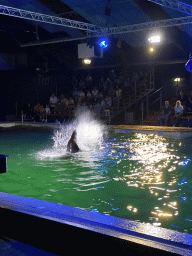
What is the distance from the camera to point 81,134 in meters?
13.1

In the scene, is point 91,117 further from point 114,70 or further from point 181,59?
point 181,59

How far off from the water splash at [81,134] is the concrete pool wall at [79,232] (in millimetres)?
4889

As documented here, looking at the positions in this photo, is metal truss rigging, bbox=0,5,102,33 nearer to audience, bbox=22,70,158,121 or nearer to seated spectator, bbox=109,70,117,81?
audience, bbox=22,70,158,121

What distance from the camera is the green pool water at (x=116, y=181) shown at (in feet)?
12.7

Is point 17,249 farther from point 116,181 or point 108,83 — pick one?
point 108,83

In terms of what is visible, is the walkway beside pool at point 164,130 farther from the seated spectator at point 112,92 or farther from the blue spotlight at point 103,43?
the seated spectator at point 112,92

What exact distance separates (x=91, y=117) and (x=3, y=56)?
861 cm

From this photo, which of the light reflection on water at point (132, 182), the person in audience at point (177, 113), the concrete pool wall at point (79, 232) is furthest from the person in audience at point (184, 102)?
the concrete pool wall at point (79, 232)

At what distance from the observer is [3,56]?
69.5ft

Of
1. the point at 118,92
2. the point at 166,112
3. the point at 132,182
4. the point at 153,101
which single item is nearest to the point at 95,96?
the point at 118,92

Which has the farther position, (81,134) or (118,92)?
(118,92)

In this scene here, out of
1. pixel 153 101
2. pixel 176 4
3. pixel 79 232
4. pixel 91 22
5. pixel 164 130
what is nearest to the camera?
pixel 79 232

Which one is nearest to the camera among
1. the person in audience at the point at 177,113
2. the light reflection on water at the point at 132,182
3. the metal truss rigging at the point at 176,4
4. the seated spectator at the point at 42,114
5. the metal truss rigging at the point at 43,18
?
the light reflection on water at the point at 132,182

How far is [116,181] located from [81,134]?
789cm
